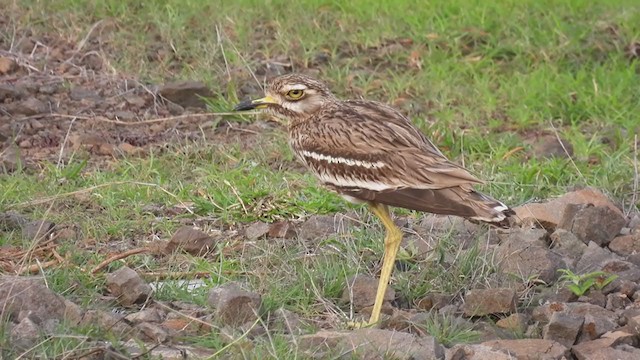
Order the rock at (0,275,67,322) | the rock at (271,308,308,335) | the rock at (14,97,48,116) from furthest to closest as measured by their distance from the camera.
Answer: the rock at (14,97,48,116) < the rock at (271,308,308,335) < the rock at (0,275,67,322)

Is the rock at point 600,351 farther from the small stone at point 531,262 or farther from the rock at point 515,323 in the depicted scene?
the small stone at point 531,262

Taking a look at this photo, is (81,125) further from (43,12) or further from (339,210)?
(339,210)

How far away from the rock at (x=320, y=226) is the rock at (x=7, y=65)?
3.35 m

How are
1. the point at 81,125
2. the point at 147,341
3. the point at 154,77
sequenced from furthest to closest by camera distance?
the point at 154,77, the point at 81,125, the point at 147,341

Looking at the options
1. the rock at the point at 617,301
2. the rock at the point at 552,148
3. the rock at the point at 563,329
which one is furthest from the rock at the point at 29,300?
the rock at the point at 552,148

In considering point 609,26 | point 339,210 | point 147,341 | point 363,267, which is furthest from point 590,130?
point 147,341

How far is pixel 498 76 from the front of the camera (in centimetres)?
890

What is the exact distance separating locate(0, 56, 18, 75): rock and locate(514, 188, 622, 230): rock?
4000mm

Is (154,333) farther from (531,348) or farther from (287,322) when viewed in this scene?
(531,348)

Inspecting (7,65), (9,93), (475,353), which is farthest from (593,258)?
(7,65)

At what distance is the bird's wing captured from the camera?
5051mm

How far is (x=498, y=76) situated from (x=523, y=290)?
3866 mm

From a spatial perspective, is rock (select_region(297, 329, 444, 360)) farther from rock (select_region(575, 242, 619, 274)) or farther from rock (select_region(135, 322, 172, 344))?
rock (select_region(575, 242, 619, 274))

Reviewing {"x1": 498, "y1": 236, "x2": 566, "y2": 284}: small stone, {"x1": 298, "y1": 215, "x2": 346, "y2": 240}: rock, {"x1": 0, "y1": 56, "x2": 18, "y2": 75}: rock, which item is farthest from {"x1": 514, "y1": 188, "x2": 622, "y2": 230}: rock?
{"x1": 0, "y1": 56, "x2": 18, "y2": 75}: rock
